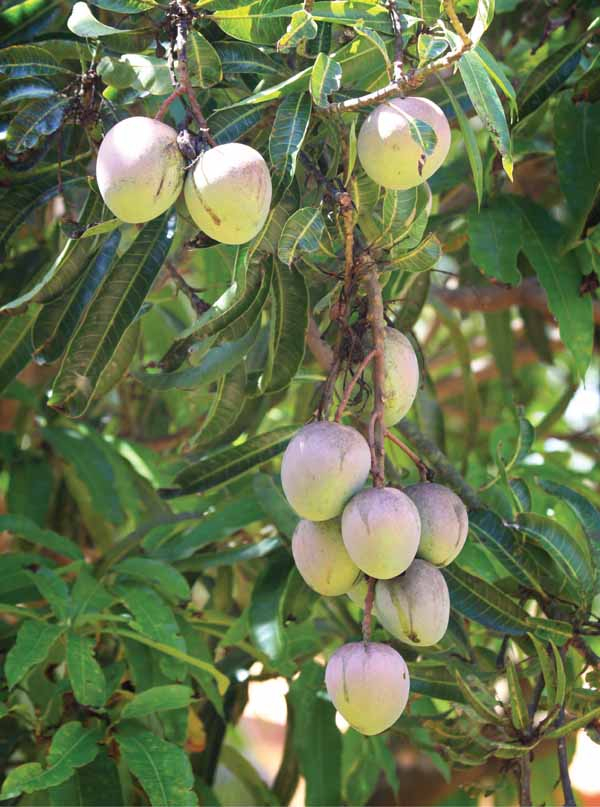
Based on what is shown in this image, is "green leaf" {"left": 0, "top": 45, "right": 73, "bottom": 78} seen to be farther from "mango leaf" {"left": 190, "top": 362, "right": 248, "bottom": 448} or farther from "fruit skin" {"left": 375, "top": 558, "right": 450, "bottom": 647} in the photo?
"fruit skin" {"left": 375, "top": 558, "right": 450, "bottom": 647}

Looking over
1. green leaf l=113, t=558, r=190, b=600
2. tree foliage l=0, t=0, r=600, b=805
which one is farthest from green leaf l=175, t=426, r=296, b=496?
green leaf l=113, t=558, r=190, b=600

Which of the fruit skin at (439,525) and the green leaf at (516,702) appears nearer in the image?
the fruit skin at (439,525)

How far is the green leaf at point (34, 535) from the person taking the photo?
1.53 m

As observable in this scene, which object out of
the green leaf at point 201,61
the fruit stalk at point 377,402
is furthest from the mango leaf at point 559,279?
the green leaf at point 201,61

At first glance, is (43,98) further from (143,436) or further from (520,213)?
(143,436)

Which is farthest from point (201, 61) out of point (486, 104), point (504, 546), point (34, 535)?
point (34, 535)

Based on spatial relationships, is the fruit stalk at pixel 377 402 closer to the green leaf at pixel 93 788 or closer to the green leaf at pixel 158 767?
the green leaf at pixel 158 767

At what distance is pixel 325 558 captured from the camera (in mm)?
910

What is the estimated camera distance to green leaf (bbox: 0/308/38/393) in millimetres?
1455

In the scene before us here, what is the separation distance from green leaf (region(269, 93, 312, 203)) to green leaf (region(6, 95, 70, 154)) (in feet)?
0.90

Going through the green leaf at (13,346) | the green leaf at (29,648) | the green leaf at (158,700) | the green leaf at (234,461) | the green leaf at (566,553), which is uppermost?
the green leaf at (13,346)

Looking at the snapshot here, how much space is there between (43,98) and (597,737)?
94 centimetres

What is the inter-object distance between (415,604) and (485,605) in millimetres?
402

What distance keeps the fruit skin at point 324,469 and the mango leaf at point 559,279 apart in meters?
0.61
